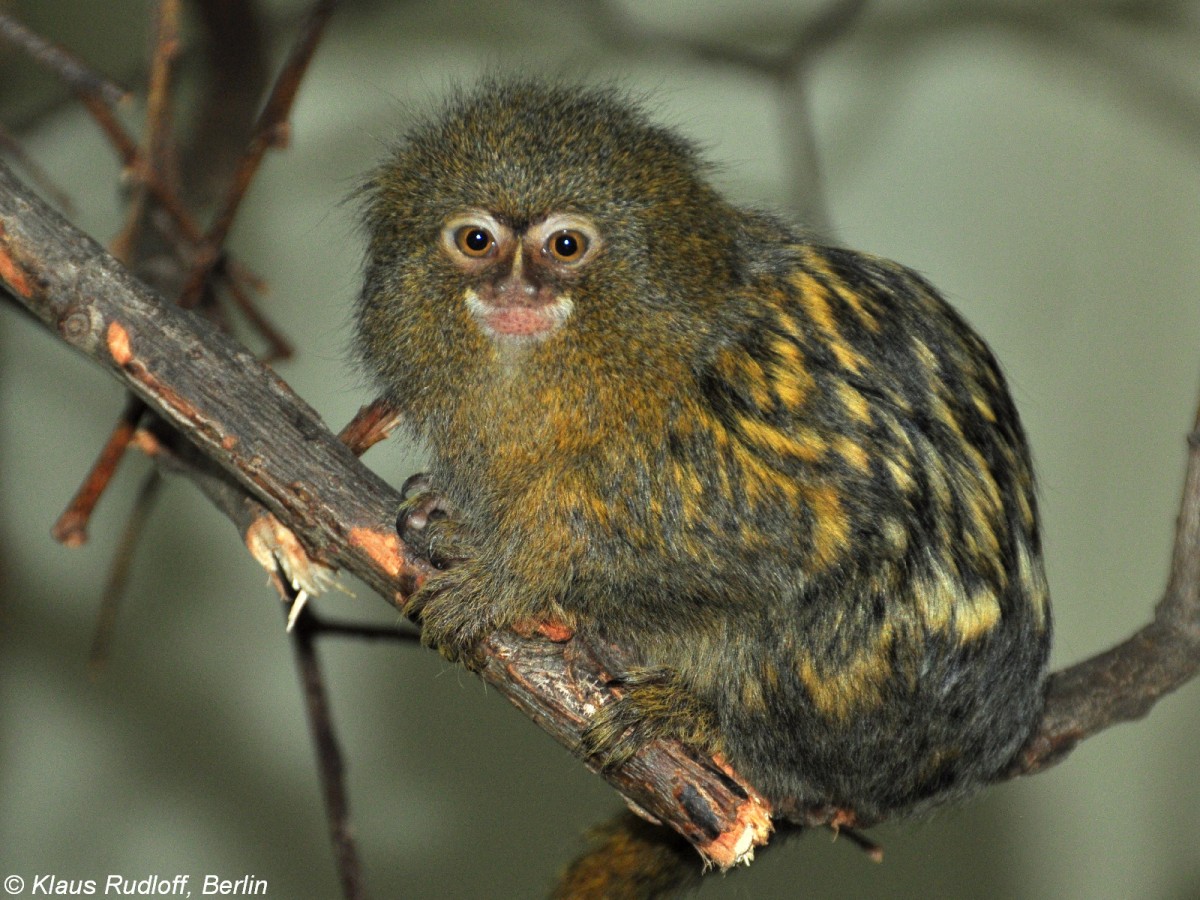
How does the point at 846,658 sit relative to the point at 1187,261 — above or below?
below

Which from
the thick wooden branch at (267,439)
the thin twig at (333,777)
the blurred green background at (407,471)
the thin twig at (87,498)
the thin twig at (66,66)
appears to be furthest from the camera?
the blurred green background at (407,471)

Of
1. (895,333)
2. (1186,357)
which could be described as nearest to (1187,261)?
(1186,357)

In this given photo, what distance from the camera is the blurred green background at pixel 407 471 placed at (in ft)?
10.2

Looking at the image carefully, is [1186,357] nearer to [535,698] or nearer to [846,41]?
[846,41]

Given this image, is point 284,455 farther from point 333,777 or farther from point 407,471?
point 407,471

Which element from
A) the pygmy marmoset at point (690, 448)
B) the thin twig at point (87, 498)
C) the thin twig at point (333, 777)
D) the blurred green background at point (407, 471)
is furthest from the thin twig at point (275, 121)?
the blurred green background at point (407, 471)

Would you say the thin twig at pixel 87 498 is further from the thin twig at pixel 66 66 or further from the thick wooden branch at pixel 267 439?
the thin twig at pixel 66 66

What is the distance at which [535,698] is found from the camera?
170cm

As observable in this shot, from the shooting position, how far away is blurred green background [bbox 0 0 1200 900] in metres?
3.12

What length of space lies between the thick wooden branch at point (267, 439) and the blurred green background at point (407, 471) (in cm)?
127

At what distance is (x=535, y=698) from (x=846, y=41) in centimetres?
228

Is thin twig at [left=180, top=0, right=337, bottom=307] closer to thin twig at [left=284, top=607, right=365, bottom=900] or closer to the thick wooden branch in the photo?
the thick wooden branch

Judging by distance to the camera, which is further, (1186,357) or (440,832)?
(1186,357)

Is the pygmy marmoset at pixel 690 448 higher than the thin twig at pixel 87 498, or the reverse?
the pygmy marmoset at pixel 690 448
